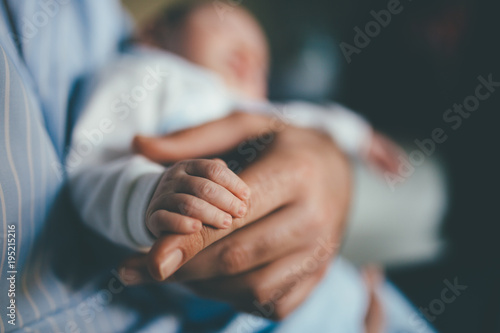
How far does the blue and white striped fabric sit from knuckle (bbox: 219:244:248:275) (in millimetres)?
96

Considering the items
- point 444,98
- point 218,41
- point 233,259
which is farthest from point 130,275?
point 444,98

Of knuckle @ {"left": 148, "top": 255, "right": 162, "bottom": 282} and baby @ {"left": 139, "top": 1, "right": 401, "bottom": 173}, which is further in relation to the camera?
baby @ {"left": 139, "top": 1, "right": 401, "bottom": 173}

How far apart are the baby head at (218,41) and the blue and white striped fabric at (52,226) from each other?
249mm

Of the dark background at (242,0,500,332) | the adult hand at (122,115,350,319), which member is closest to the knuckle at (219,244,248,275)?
the adult hand at (122,115,350,319)

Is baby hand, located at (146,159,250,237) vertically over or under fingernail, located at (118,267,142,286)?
over

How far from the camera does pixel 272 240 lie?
26cm

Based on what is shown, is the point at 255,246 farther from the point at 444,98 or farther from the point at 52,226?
the point at 444,98

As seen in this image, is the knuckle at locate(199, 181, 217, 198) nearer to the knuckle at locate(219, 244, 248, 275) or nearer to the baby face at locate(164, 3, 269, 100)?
the knuckle at locate(219, 244, 248, 275)

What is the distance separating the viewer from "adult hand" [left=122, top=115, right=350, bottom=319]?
9.4 inches

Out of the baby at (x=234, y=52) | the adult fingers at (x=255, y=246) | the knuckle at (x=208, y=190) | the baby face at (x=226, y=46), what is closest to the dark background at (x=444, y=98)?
the baby at (x=234, y=52)

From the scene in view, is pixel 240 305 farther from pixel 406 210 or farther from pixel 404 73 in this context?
pixel 404 73

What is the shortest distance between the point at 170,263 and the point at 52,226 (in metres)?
0.16

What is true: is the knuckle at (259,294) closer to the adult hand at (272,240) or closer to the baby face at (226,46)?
the adult hand at (272,240)

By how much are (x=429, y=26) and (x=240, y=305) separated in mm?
781
